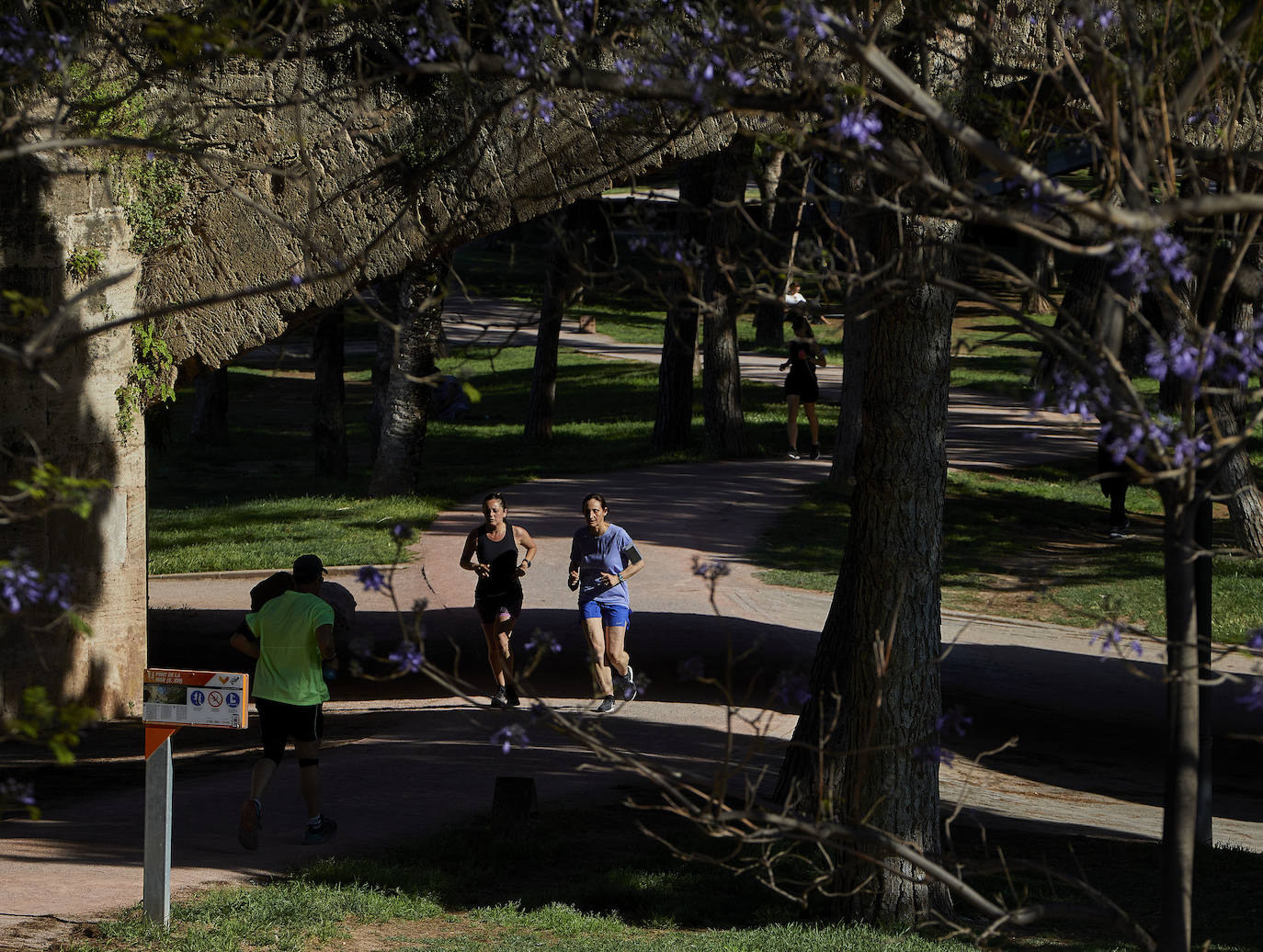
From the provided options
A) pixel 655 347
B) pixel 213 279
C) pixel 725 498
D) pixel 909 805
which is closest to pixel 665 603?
pixel 725 498

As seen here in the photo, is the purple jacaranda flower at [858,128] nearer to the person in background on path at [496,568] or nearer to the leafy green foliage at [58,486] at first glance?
the leafy green foliage at [58,486]

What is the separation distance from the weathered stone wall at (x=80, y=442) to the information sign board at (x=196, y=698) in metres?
3.79

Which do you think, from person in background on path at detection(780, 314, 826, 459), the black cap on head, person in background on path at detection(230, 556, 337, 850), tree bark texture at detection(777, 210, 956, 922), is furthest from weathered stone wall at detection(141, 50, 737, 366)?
person in background on path at detection(780, 314, 826, 459)

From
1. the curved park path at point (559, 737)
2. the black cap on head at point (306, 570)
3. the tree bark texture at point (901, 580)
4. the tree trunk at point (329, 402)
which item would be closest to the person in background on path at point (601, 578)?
the curved park path at point (559, 737)

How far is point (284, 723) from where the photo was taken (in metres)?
8.09

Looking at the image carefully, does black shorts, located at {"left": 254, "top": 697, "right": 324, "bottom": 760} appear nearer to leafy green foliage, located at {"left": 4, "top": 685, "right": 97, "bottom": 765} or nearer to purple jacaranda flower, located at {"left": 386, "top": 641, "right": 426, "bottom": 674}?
purple jacaranda flower, located at {"left": 386, "top": 641, "right": 426, "bottom": 674}

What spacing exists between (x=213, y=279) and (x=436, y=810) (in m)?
4.60

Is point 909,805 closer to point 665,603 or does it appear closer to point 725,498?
point 665,603

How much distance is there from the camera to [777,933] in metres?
6.96

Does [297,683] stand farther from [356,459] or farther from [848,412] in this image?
[356,459]

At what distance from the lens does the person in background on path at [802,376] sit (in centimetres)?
2052

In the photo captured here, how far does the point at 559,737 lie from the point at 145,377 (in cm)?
420

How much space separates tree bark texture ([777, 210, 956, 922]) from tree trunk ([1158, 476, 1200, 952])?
3.37 m

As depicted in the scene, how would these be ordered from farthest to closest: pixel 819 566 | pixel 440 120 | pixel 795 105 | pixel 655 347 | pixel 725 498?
pixel 655 347, pixel 725 498, pixel 819 566, pixel 440 120, pixel 795 105
